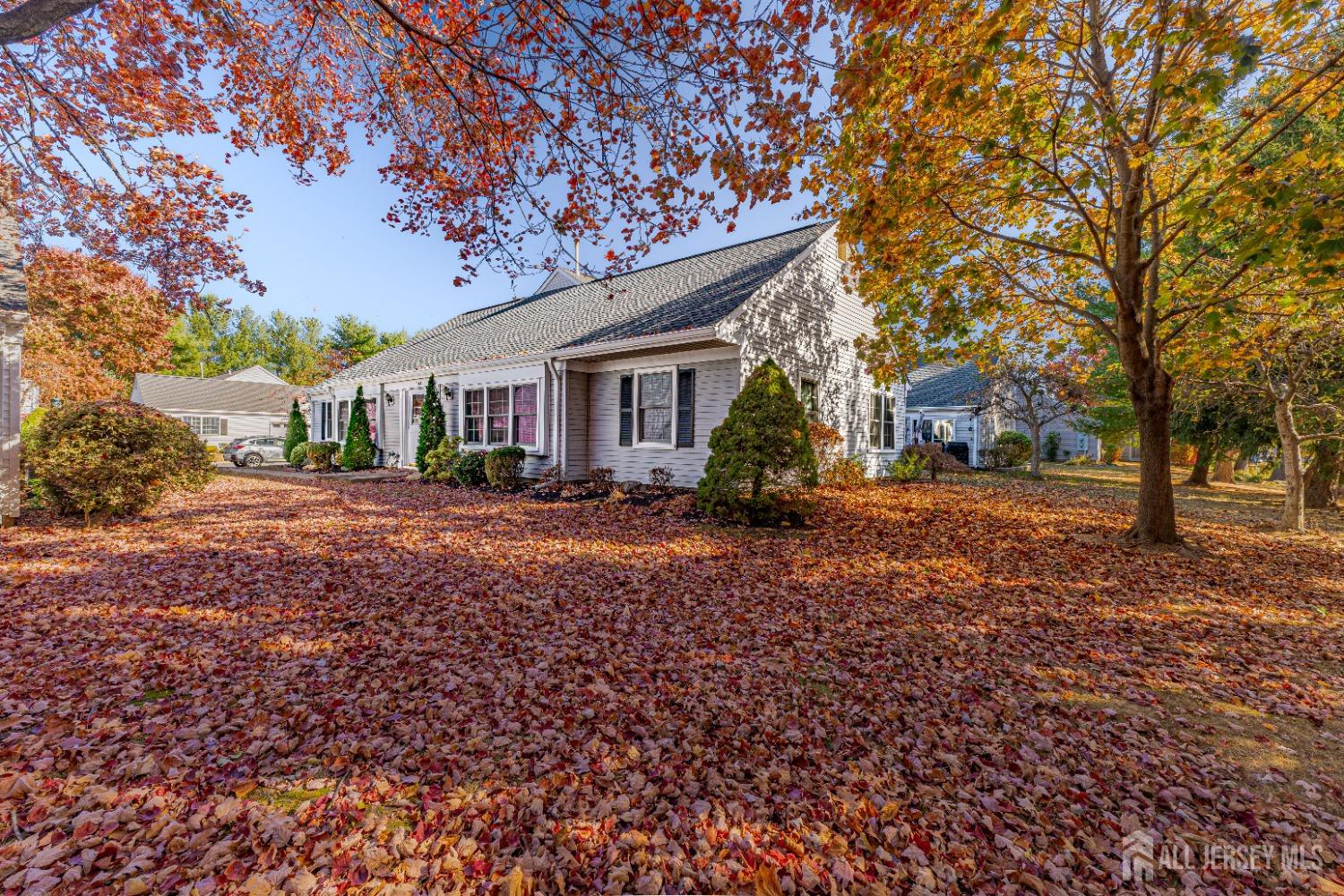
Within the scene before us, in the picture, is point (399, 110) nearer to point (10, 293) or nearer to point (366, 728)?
point (366, 728)

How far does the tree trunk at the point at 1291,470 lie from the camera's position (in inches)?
329

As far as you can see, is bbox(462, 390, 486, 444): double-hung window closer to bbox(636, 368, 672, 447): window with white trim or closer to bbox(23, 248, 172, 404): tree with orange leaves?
bbox(636, 368, 672, 447): window with white trim

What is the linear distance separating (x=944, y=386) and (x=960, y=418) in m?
3.29

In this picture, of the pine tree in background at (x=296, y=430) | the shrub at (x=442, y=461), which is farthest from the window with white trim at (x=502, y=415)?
the pine tree in background at (x=296, y=430)

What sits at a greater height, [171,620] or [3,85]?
[3,85]

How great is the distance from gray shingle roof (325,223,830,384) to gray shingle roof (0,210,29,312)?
806 centimetres

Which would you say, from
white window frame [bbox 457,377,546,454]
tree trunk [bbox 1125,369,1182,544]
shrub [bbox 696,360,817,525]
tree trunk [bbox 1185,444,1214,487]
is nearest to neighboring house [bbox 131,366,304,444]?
white window frame [bbox 457,377,546,454]

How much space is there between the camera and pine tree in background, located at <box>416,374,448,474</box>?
49.4 ft

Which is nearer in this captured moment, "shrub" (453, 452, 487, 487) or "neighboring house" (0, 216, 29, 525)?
"neighboring house" (0, 216, 29, 525)

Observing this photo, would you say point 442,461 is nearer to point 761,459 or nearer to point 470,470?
point 470,470

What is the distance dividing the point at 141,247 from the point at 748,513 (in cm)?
1009

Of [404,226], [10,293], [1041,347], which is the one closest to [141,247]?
[10,293]

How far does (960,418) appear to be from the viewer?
24.5 meters

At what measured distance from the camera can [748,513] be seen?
27.5ft
